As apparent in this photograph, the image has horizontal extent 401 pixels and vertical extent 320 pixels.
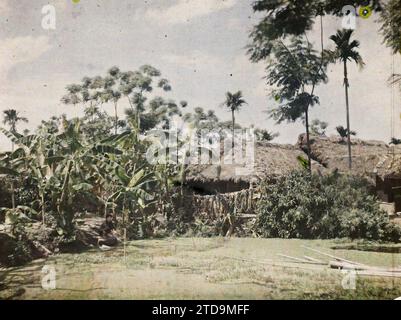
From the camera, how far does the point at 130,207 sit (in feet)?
16.9

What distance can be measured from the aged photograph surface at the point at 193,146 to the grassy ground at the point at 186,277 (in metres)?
0.02

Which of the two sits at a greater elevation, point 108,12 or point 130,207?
point 108,12

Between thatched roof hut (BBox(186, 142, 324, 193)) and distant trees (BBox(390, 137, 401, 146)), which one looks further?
distant trees (BBox(390, 137, 401, 146))

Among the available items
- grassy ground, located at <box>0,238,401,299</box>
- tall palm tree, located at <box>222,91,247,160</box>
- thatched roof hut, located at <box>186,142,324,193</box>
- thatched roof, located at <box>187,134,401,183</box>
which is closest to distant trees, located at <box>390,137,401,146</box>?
thatched roof, located at <box>187,134,401,183</box>

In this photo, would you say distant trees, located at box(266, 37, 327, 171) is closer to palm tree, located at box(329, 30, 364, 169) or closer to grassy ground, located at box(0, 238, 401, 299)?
palm tree, located at box(329, 30, 364, 169)

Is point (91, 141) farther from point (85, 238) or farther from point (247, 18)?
point (247, 18)

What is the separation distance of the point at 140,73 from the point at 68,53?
904 millimetres

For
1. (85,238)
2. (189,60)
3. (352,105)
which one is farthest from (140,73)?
(352,105)

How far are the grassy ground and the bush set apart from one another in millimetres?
335

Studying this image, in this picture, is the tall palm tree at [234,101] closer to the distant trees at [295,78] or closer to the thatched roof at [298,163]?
the distant trees at [295,78]

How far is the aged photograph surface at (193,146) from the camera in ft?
15.8

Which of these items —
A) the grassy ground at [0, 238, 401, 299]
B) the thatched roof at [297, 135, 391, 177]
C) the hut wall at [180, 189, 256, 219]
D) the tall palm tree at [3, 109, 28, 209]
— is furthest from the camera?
the thatched roof at [297, 135, 391, 177]

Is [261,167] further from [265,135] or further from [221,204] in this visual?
[221,204]

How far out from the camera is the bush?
521 cm
